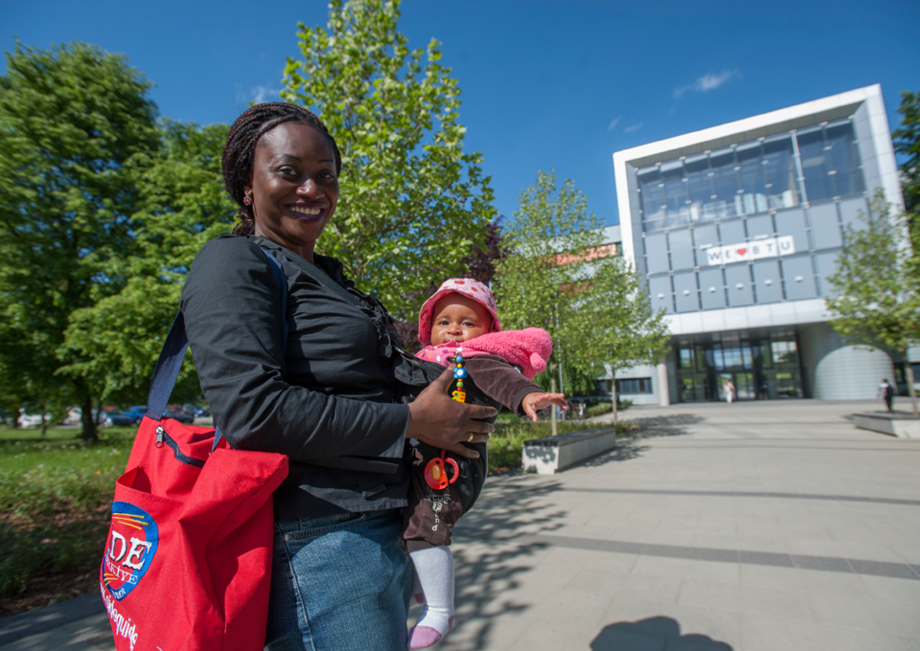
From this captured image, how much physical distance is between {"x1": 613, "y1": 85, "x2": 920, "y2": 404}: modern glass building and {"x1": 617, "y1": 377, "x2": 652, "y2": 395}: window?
2.19m

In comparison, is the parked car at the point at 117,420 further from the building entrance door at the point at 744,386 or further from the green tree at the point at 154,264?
the building entrance door at the point at 744,386

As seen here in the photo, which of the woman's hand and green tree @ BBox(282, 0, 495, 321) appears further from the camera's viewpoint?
green tree @ BBox(282, 0, 495, 321)

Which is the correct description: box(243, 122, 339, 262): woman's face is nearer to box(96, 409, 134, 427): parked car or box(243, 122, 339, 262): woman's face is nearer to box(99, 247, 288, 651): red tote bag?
box(99, 247, 288, 651): red tote bag

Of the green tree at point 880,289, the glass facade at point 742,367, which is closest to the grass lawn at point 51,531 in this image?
the green tree at point 880,289

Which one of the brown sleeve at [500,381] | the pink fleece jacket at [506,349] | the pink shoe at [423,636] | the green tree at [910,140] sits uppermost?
the green tree at [910,140]

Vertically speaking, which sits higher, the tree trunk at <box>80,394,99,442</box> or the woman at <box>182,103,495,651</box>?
the woman at <box>182,103,495,651</box>

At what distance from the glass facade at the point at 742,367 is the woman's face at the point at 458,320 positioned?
3942 centimetres

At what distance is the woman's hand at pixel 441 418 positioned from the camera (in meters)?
1.16

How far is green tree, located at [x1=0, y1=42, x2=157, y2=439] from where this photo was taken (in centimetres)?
1255

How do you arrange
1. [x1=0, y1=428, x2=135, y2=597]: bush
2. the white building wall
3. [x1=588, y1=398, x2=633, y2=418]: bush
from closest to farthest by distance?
[x1=0, y1=428, x2=135, y2=597]: bush → [x1=588, y1=398, x2=633, y2=418]: bush → the white building wall

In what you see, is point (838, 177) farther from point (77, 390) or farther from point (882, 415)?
point (77, 390)

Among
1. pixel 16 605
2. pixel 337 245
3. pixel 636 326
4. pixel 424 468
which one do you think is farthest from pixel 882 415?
pixel 16 605

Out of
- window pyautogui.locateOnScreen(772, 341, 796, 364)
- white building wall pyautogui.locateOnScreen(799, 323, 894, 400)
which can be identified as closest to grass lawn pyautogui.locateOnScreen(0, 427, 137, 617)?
white building wall pyautogui.locateOnScreen(799, 323, 894, 400)

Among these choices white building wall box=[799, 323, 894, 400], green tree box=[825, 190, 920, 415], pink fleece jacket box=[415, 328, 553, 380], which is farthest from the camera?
white building wall box=[799, 323, 894, 400]
